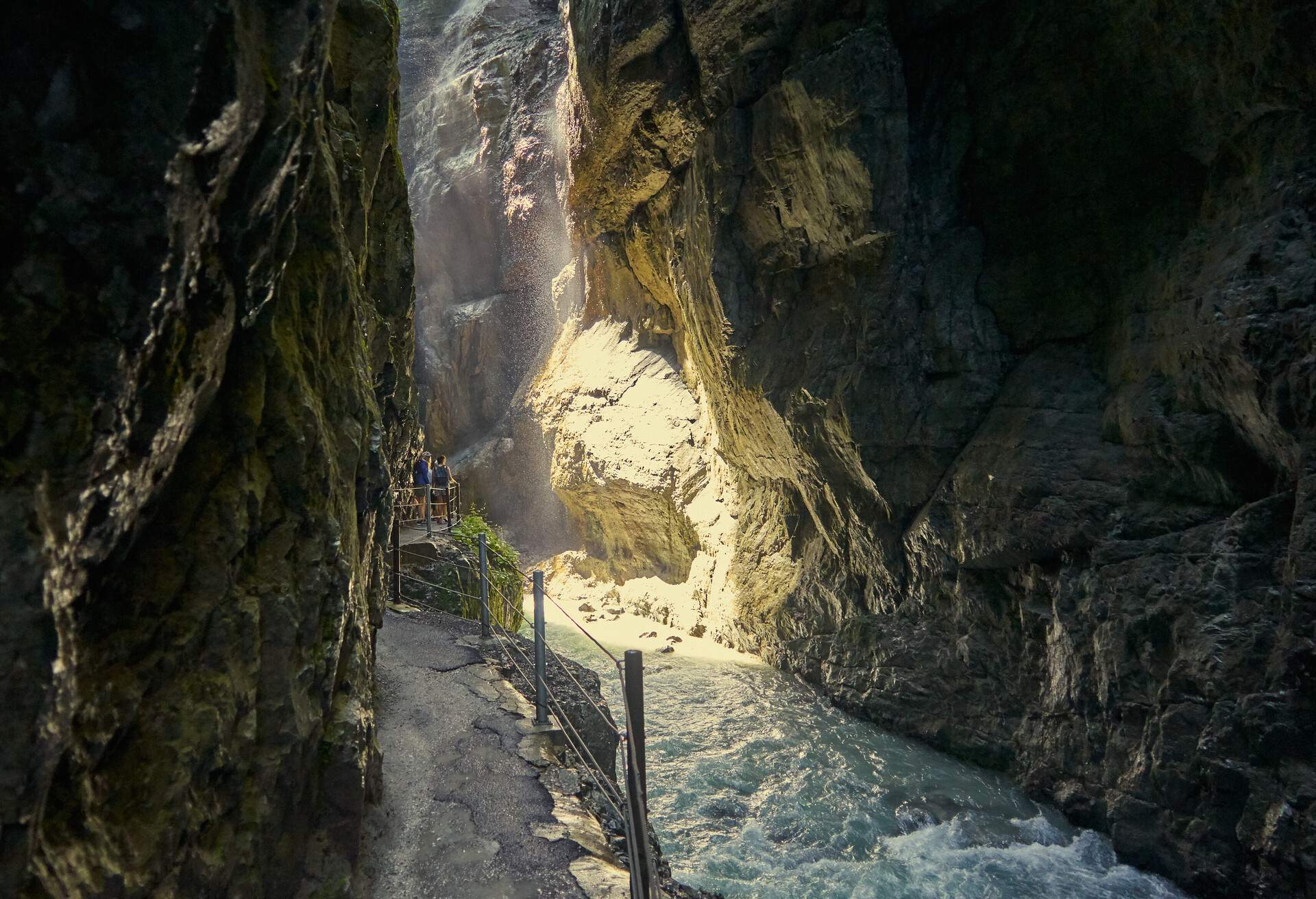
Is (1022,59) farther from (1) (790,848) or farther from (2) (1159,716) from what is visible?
(1) (790,848)

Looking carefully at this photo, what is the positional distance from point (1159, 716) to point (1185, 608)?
1.06 meters

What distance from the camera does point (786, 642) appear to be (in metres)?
14.3

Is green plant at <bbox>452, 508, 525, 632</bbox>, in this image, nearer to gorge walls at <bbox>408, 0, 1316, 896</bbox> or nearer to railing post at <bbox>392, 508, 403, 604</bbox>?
railing post at <bbox>392, 508, 403, 604</bbox>

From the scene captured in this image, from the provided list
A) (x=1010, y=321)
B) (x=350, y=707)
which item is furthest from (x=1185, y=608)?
(x=350, y=707)

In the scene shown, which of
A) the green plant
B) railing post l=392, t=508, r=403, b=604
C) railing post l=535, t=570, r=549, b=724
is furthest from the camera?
the green plant

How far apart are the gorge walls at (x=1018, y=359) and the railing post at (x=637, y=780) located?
18.5ft

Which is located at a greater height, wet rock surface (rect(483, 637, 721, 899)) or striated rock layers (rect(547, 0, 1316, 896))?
striated rock layers (rect(547, 0, 1316, 896))

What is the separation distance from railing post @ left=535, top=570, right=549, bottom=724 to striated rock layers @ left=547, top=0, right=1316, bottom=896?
18.9ft

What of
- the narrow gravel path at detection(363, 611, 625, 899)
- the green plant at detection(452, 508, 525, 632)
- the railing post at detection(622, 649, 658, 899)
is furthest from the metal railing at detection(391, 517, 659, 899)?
the narrow gravel path at detection(363, 611, 625, 899)

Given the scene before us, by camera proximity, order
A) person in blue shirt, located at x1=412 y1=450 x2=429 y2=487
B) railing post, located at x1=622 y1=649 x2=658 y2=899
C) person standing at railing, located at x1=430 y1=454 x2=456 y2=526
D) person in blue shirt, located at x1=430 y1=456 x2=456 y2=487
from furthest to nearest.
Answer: person in blue shirt, located at x1=430 y1=456 x2=456 y2=487
person standing at railing, located at x1=430 y1=454 x2=456 y2=526
person in blue shirt, located at x1=412 y1=450 x2=429 y2=487
railing post, located at x1=622 y1=649 x2=658 y2=899

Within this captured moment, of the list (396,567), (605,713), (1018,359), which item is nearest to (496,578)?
(396,567)

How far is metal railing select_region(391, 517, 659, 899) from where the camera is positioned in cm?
347

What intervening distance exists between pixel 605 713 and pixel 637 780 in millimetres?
2945

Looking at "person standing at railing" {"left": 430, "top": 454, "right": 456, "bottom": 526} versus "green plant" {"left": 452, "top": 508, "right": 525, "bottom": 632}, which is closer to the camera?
"green plant" {"left": 452, "top": 508, "right": 525, "bottom": 632}
